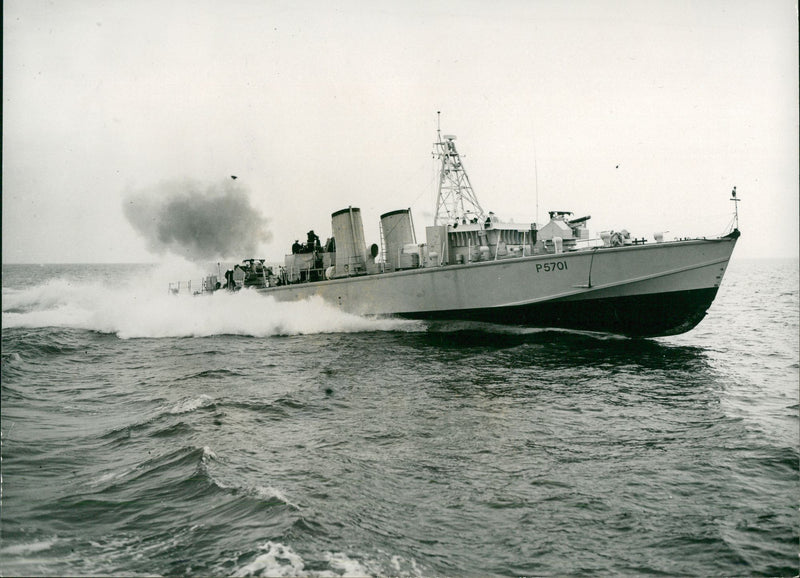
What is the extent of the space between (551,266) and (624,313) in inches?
117

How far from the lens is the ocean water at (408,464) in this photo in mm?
5977

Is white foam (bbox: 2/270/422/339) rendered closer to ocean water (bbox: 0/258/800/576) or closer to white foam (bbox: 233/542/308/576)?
ocean water (bbox: 0/258/800/576)

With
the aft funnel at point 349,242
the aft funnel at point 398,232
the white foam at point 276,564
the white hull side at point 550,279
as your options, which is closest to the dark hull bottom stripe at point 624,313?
the white hull side at point 550,279

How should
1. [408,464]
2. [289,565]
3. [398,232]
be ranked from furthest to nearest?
[398,232], [408,464], [289,565]

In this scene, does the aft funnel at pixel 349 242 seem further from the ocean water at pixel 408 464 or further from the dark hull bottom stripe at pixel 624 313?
the ocean water at pixel 408 464

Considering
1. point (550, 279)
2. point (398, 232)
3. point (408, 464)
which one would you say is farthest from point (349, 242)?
point (408, 464)

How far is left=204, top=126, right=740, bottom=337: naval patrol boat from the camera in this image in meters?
18.2

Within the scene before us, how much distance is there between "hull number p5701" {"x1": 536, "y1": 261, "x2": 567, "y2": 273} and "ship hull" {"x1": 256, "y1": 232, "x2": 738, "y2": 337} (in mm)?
34

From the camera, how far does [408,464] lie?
853 cm

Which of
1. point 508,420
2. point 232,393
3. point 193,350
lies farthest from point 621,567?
point 193,350

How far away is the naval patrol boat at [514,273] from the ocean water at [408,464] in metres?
1.83

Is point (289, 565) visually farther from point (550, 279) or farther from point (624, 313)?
point (624, 313)

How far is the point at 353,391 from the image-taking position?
13.5 metres

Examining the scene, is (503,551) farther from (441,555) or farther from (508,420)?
(508,420)
